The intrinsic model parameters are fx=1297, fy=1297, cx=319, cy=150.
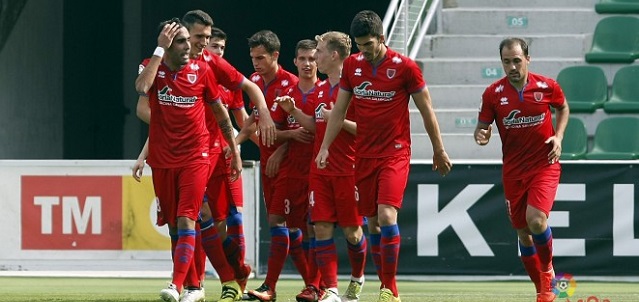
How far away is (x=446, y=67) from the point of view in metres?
17.4

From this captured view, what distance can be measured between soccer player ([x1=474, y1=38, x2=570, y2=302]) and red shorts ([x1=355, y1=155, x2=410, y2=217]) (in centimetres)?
76

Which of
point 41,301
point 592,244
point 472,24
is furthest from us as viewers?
point 472,24

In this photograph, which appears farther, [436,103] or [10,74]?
[10,74]

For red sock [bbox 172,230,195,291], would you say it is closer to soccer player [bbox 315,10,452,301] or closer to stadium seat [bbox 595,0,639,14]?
soccer player [bbox 315,10,452,301]

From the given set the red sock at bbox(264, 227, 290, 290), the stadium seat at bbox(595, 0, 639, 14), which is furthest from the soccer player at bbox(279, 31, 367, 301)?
the stadium seat at bbox(595, 0, 639, 14)

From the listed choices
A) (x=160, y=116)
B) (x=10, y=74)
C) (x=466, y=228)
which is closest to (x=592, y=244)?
(x=466, y=228)

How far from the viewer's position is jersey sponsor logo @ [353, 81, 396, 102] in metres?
8.98

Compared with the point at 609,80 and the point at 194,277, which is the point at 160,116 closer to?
the point at 194,277

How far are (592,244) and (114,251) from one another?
4.87m

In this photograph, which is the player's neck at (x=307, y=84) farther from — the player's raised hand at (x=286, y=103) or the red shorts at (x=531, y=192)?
the red shorts at (x=531, y=192)

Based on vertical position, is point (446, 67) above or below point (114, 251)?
above

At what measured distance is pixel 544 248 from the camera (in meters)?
9.47

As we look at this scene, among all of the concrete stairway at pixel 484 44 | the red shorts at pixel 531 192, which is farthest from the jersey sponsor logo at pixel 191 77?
the concrete stairway at pixel 484 44

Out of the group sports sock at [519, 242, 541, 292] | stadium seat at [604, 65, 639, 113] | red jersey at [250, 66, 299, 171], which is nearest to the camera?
sports sock at [519, 242, 541, 292]
